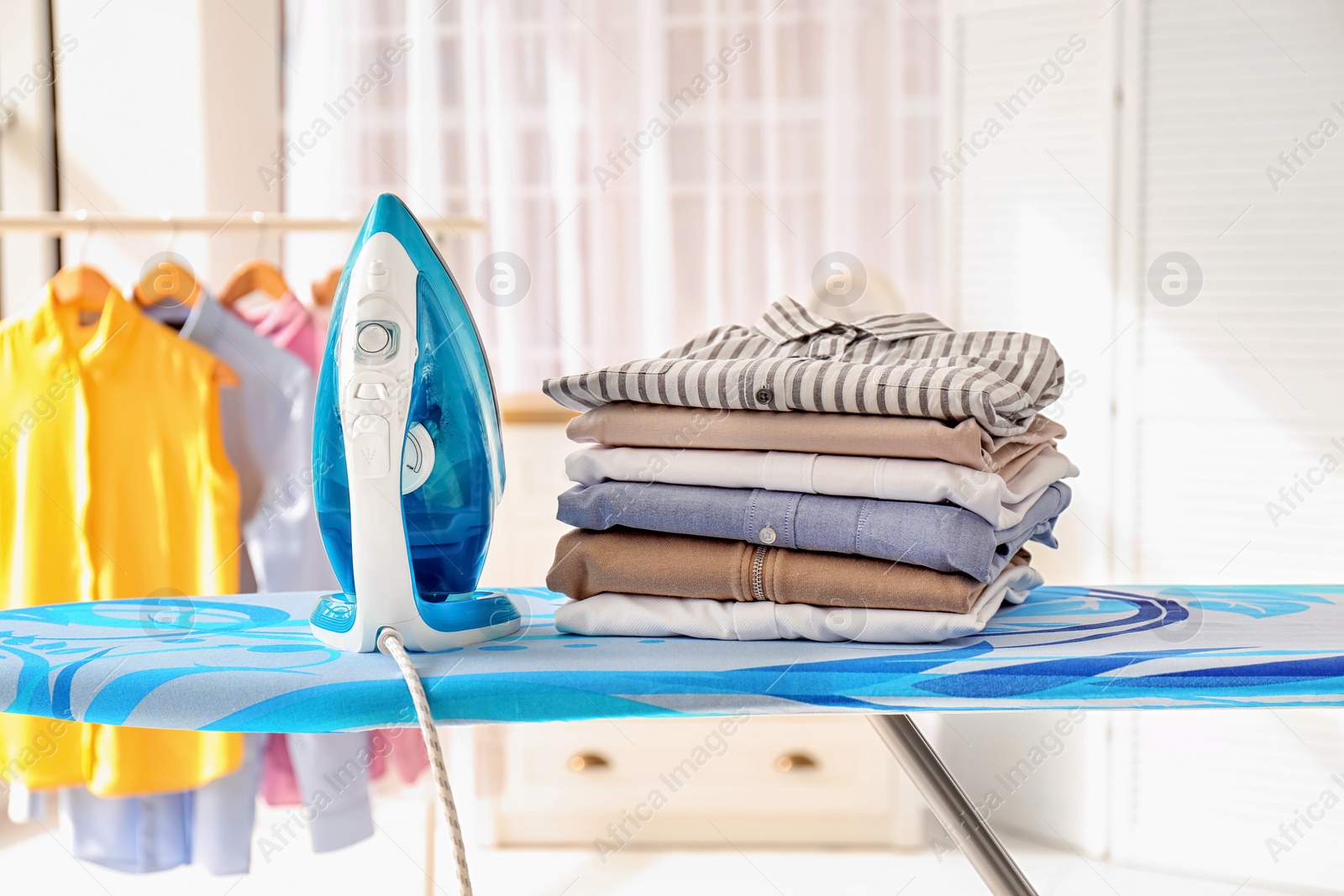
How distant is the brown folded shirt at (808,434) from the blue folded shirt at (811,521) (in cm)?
3

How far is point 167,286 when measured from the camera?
4.75 feet

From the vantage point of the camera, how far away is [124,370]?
136 cm

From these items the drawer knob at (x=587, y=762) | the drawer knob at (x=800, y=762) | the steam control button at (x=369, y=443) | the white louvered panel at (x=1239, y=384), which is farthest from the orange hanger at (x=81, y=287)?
the white louvered panel at (x=1239, y=384)

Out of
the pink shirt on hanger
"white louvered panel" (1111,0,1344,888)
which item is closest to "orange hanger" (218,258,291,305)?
the pink shirt on hanger

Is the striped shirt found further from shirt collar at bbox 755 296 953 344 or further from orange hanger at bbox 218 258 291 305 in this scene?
orange hanger at bbox 218 258 291 305

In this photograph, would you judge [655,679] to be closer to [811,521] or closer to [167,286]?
[811,521]

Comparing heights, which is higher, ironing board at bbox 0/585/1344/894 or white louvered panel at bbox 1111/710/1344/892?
ironing board at bbox 0/585/1344/894

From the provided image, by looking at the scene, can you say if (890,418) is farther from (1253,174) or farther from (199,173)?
(199,173)

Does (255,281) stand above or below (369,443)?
above

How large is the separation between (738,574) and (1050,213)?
1.51m

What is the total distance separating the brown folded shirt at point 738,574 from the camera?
2.11 feet

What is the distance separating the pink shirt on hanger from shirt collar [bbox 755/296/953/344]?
33.9 inches

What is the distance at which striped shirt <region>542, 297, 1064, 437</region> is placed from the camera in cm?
67

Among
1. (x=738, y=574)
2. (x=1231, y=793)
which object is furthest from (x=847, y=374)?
(x=1231, y=793)
